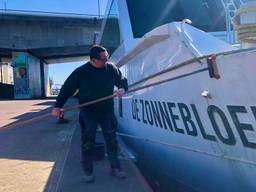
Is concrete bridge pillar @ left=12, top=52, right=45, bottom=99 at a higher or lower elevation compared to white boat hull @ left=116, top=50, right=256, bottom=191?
higher

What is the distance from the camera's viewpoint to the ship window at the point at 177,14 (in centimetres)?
574

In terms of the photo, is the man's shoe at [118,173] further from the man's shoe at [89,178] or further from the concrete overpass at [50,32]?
the concrete overpass at [50,32]

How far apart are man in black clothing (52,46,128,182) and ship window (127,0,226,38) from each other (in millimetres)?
1197

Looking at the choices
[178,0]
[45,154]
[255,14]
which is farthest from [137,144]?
[255,14]

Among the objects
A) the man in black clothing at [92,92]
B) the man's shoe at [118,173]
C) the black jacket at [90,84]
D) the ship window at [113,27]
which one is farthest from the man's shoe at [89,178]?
the ship window at [113,27]

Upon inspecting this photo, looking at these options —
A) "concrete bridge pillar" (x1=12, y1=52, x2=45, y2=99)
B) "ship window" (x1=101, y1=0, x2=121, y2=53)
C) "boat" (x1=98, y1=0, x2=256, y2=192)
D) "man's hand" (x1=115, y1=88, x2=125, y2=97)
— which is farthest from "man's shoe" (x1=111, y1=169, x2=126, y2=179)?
"concrete bridge pillar" (x1=12, y1=52, x2=45, y2=99)

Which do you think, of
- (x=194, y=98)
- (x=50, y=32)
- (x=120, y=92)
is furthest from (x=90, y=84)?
(x=50, y=32)

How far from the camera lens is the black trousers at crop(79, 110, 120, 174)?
486 cm

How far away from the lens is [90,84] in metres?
4.83

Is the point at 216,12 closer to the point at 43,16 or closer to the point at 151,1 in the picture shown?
the point at 151,1

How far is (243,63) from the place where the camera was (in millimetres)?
3000

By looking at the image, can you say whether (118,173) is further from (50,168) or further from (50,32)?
(50,32)

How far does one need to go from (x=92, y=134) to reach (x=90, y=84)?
58 centimetres

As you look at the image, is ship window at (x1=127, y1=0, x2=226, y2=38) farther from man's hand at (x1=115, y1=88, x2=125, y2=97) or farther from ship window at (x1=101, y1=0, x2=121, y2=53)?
man's hand at (x1=115, y1=88, x2=125, y2=97)
